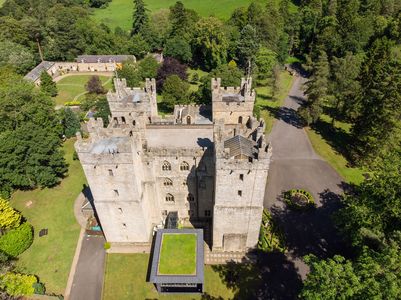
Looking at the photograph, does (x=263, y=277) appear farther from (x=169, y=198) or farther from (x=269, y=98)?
(x=269, y=98)

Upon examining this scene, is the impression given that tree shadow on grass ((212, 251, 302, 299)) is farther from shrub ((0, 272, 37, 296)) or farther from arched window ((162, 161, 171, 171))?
shrub ((0, 272, 37, 296))

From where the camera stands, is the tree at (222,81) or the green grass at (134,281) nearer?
the green grass at (134,281)

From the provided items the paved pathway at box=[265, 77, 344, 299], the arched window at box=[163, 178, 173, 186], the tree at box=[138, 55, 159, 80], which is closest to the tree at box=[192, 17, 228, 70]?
the tree at box=[138, 55, 159, 80]

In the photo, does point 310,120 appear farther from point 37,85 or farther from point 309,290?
point 37,85

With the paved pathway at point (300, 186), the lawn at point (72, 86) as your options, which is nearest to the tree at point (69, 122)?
the lawn at point (72, 86)

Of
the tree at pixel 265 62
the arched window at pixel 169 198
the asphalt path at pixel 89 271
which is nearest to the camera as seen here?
the asphalt path at pixel 89 271

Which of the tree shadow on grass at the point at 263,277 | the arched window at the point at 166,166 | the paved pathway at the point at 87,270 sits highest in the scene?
the arched window at the point at 166,166

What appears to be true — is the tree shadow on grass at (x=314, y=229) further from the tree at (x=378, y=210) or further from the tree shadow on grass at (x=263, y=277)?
the tree at (x=378, y=210)
